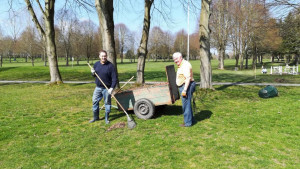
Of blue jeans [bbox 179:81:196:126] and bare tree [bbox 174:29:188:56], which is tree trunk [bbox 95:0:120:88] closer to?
blue jeans [bbox 179:81:196:126]

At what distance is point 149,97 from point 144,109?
0.42 meters

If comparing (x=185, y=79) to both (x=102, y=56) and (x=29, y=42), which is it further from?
(x=29, y=42)

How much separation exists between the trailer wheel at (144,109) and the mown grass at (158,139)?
0.68ft

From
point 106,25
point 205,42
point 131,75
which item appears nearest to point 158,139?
point 106,25

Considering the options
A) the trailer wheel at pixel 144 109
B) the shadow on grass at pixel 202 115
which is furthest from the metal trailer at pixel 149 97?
the shadow on grass at pixel 202 115

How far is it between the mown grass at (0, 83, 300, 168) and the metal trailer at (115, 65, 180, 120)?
37cm

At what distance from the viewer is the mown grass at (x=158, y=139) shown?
13.5 feet

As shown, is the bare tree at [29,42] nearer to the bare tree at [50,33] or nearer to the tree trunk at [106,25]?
the bare tree at [50,33]

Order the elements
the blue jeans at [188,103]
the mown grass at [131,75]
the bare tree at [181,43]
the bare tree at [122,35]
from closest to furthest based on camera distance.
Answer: the blue jeans at [188,103] → the mown grass at [131,75] → the bare tree at [122,35] → the bare tree at [181,43]

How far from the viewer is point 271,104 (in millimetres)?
8516

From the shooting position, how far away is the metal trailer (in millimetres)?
6160

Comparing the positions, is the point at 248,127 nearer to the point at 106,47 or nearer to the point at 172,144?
the point at 172,144

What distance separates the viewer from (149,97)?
6340 millimetres

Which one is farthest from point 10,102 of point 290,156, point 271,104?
point 271,104
